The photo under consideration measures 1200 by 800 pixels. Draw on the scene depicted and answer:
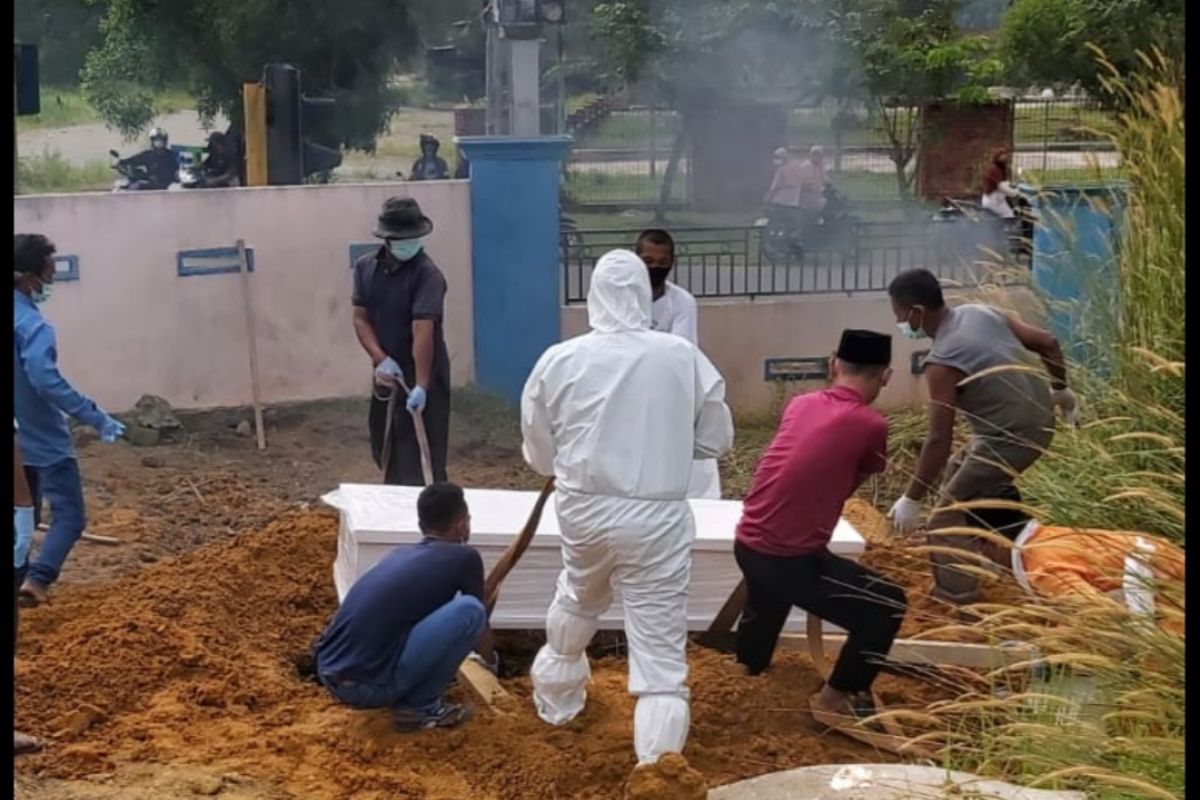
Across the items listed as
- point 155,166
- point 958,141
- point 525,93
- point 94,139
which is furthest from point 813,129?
point 525,93

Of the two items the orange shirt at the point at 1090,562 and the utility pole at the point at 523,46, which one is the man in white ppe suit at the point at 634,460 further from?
the utility pole at the point at 523,46

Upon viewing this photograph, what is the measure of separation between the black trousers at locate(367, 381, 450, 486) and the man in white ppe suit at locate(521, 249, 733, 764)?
8.53 ft

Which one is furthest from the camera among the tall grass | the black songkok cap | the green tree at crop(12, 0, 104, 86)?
the green tree at crop(12, 0, 104, 86)

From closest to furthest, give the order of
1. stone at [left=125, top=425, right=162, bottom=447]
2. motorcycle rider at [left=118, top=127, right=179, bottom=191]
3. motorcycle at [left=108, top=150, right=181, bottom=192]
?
Answer: stone at [left=125, top=425, right=162, bottom=447]
motorcycle at [left=108, top=150, right=181, bottom=192]
motorcycle rider at [left=118, top=127, right=179, bottom=191]

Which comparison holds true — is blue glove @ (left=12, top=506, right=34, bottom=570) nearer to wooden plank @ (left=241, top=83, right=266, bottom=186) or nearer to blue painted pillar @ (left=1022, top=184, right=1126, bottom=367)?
blue painted pillar @ (left=1022, top=184, right=1126, bottom=367)

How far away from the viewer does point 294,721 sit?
595 cm

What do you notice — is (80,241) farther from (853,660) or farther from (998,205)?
(998,205)

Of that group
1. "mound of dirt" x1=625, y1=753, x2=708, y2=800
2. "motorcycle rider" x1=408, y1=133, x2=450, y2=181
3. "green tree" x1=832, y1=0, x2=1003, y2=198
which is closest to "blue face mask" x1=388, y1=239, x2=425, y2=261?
"mound of dirt" x1=625, y1=753, x2=708, y2=800

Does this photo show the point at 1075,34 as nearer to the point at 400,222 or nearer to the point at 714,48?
the point at 714,48

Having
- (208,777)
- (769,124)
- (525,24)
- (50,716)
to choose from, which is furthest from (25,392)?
(769,124)

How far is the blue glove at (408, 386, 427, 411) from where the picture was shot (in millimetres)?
7859

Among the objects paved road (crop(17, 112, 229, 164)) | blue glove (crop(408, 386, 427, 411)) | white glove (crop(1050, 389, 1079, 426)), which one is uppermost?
paved road (crop(17, 112, 229, 164))

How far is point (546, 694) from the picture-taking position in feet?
19.1

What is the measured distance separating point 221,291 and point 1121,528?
717 cm
